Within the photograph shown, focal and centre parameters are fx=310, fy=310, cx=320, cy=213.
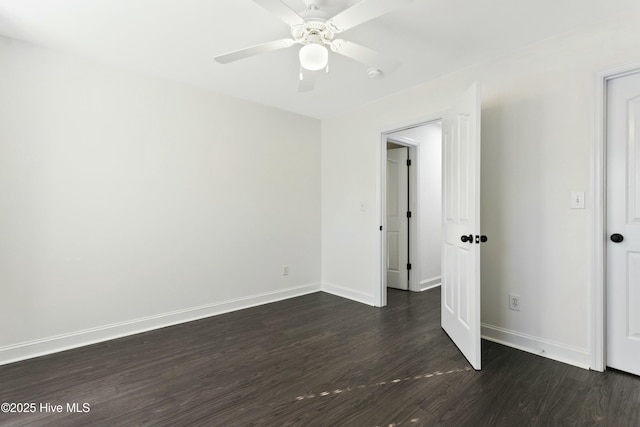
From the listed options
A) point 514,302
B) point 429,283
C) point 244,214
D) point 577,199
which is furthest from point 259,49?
point 429,283

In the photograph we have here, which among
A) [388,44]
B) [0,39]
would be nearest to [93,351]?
[0,39]

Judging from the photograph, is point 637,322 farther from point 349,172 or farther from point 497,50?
point 349,172

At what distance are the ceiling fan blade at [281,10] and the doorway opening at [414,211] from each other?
278 centimetres

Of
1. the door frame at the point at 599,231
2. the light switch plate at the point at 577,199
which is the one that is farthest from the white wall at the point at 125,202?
the door frame at the point at 599,231

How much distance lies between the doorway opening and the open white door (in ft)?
4.95

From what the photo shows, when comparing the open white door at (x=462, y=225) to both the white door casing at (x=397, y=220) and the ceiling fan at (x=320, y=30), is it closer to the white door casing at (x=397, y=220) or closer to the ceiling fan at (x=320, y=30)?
the ceiling fan at (x=320, y=30)

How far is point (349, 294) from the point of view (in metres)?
3.96

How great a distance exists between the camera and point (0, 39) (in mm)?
2279

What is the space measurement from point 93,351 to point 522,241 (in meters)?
3.54

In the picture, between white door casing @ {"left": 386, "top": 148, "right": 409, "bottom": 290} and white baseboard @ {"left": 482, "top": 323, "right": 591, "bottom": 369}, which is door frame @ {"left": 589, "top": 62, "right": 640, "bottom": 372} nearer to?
white baseboard @ {"left": 482, "top": 323, "right": 591, "bottom": 369}

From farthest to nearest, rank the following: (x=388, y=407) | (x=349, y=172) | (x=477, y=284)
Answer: (x=349, y=172) → (x=477, y=284) → (x=388, y=407)

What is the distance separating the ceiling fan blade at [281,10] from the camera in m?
1.51

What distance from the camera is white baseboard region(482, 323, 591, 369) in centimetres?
218

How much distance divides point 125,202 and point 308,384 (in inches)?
87.6
